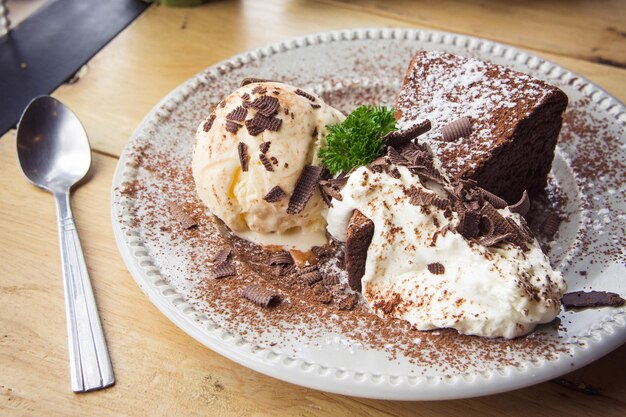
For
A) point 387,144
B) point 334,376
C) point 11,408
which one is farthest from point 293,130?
point 11,408

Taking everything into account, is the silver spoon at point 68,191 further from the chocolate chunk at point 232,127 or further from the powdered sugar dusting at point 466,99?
the powdered sugar dusting at point 466,99

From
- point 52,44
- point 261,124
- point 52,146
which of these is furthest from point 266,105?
point 52,44

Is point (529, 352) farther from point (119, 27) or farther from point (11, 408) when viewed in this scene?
point (119, 27)

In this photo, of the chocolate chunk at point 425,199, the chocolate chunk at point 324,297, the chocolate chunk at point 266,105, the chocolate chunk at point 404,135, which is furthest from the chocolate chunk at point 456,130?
the chocolate chunk at point 324,297

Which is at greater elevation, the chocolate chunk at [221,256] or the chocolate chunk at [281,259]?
the chocolate chunk at [221,256]

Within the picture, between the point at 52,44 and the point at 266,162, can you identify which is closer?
the point at 266,162

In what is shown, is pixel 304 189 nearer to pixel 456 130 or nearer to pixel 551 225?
pixel 456 130

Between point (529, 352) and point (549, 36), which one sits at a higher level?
point (549, 36)
